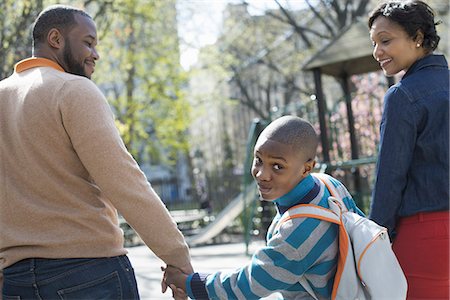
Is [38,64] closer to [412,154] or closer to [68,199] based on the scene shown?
[68,199]

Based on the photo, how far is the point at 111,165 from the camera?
8.86 feet

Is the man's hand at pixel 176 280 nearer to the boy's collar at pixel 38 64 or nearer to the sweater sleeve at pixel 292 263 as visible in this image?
the sweater sleeve at pixel 292 263

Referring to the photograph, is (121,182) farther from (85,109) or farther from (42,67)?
(42,67)

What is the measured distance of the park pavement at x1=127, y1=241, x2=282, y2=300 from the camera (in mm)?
7582

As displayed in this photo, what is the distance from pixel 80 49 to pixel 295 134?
1043 mm

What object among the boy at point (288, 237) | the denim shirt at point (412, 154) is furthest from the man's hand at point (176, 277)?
the denim shirt at point (412, 154)

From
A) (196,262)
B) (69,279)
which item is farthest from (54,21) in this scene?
(196,262)

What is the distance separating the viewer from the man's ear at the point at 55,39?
9.68ft

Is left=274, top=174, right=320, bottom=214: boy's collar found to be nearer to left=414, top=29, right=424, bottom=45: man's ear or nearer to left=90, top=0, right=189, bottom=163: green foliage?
left=414, top=29, right=424, bottom=45: man's ear

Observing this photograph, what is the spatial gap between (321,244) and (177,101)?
2202cm

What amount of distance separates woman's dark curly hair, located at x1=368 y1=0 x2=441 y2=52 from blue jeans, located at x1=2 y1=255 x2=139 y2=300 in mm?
1624

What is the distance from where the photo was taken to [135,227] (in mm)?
2785

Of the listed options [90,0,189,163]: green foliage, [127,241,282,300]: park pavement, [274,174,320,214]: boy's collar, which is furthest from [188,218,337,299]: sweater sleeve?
[90,0,189,163]: green foliage

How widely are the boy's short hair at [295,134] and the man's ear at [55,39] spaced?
100 centimetres
